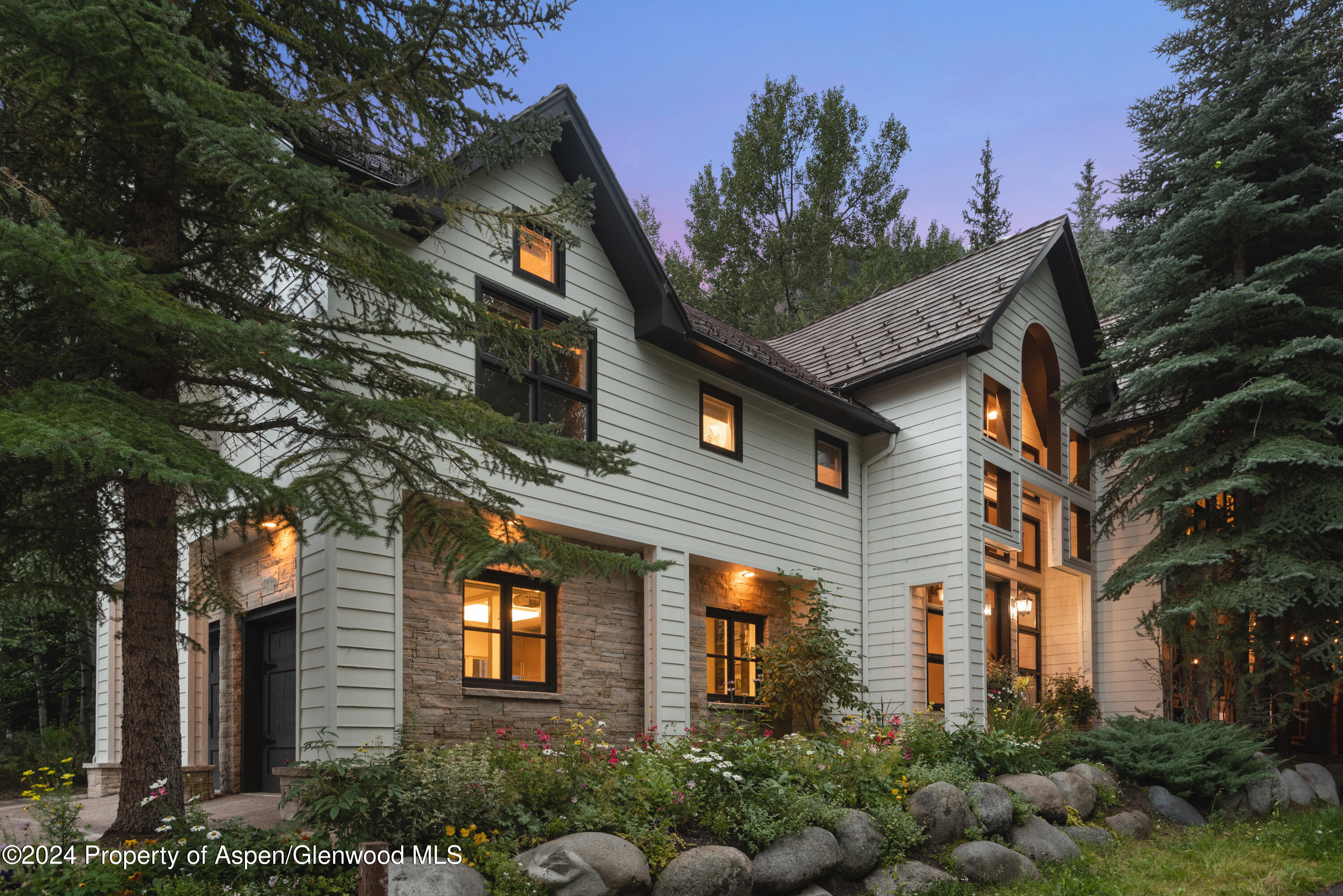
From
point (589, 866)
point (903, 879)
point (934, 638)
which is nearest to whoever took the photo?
point (589, 866)

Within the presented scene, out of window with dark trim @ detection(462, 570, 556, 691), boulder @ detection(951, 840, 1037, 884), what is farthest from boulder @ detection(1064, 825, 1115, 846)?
window with dark trim @ detection(462, 570, 556, 691)

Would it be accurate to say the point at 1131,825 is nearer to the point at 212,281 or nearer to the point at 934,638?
the point at 934,638

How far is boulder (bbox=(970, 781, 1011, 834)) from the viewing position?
29.2ft

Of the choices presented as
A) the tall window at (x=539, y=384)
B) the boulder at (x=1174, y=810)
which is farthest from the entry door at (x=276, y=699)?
the boulder at (x=1174, y=810)

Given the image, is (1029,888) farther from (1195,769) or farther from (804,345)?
(804,345)

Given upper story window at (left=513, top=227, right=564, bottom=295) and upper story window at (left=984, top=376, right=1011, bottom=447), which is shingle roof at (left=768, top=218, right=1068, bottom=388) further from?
upper story window at (left=513, top=227, right=564, bottom=295)

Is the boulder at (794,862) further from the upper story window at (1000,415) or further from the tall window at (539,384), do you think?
the upper story window at (1000,415)

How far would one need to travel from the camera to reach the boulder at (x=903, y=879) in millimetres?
7594

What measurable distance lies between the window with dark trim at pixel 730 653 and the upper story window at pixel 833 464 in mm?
2478

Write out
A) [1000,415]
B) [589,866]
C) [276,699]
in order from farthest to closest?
[1000,415], [276,699], [589,866]

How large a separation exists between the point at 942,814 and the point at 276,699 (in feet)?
23.4

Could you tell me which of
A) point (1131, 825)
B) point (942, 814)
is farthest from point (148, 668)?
point (1131, 825)

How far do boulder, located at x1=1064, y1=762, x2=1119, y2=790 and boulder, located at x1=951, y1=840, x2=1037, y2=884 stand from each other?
2491 millimetres

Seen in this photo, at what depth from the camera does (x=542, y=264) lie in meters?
10.7
